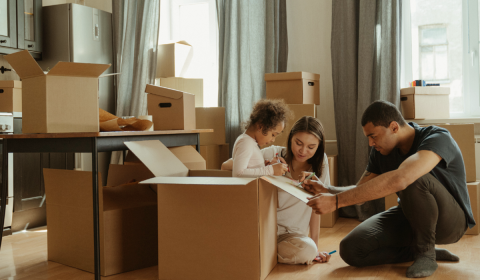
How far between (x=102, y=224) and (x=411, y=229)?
1.42 meters

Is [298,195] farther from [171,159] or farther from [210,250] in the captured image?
[171,159]

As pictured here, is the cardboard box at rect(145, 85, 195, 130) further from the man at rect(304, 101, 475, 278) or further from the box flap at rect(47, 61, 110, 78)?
the man at rect(304, 101, 475, 278)

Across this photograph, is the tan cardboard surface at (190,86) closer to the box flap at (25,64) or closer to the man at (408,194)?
the box flap at (25,64)

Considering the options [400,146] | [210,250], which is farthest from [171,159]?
[400,146]

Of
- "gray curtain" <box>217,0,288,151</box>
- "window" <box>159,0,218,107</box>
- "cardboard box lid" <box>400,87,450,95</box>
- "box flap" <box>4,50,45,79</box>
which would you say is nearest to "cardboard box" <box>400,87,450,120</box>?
"cardboard box lid" <box>400,87,450,95</box>

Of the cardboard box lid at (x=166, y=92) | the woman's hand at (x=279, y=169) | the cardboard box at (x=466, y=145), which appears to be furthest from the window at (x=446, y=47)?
the cardboard box lid at (x=166, y=92)

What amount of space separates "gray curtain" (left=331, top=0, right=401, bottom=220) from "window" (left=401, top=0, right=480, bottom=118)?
0.29 meters

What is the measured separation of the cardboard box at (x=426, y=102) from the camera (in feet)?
9.68

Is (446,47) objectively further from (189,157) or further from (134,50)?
(134,50)

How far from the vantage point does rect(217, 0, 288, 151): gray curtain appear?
3.41 metres

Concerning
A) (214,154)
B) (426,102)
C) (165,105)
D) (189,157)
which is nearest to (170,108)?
(165,105)

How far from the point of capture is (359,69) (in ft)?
10.3

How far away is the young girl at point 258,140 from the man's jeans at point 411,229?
49 cm

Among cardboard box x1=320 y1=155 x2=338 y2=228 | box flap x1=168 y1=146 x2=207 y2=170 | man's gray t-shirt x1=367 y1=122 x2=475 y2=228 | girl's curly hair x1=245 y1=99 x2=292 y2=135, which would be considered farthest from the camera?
cardboard box x1=320 y1=155 x2=338 y2=228
